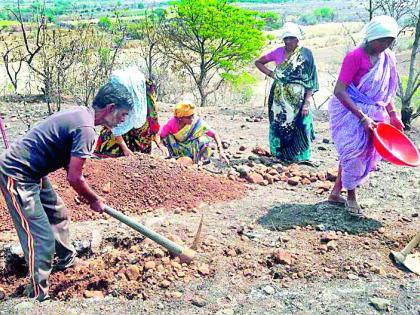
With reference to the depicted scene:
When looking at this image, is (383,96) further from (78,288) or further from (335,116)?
(78,288)

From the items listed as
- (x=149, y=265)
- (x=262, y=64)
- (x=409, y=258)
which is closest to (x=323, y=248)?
(x=409, y=258)

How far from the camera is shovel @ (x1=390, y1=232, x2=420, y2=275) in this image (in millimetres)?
3479

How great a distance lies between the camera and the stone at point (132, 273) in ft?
10.9

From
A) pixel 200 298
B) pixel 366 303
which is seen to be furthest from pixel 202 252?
pixel 366 303

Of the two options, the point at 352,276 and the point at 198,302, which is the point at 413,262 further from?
the point at 198,302

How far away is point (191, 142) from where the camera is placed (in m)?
5.36

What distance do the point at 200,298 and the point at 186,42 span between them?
13.0 m

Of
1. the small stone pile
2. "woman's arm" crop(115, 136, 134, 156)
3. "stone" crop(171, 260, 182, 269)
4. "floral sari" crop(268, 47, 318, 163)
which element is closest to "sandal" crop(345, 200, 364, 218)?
the small stone pile

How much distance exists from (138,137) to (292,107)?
1.73m

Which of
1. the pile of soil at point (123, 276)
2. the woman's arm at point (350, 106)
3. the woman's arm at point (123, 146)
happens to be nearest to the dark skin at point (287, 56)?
the woman's arm at point (350, 106)

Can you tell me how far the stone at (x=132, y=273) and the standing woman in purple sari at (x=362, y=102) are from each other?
1834mm

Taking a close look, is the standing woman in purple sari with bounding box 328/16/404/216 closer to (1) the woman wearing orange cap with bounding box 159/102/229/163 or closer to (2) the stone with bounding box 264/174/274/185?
(2) the stone with bounding box 264/174/274/185

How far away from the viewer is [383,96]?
3971 millimetres

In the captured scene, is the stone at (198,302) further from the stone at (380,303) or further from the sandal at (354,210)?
the sandal at (354,210)
